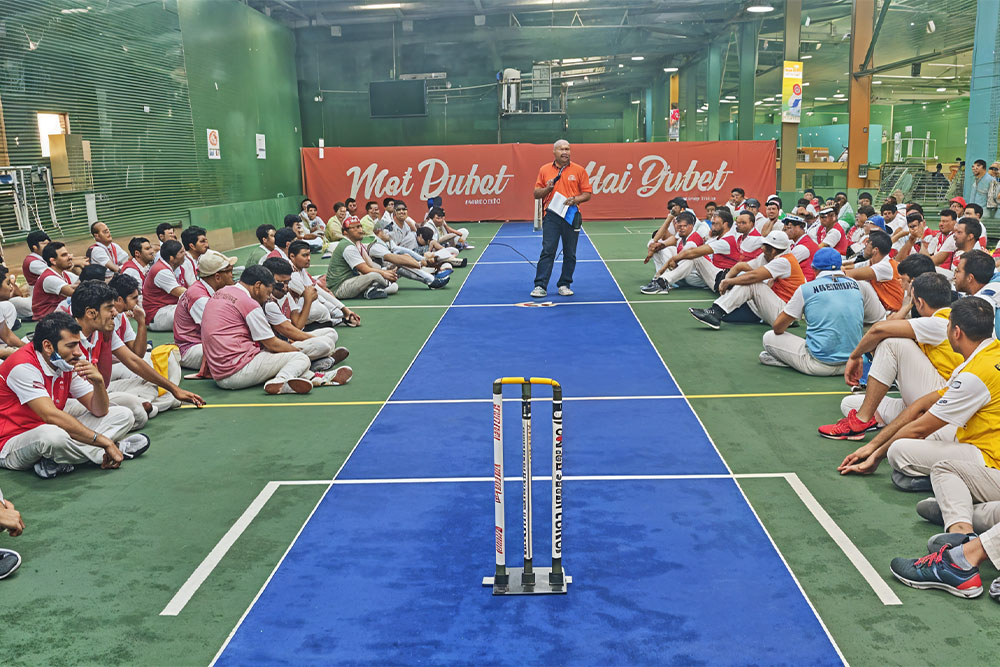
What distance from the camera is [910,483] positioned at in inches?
223

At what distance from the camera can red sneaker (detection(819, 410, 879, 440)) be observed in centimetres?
678

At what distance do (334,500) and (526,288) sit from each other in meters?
9.27

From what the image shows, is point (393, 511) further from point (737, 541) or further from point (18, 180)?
point (18, 180)

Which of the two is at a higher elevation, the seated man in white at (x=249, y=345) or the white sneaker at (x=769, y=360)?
the seated man in white at (x=249, y=345)

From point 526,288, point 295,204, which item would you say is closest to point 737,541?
point 526,288

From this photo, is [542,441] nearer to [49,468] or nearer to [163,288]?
[49,468]

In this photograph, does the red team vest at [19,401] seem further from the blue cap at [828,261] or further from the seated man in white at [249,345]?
the blue cap at [828,261]

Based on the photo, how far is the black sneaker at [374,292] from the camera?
14148 mm

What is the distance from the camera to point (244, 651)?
4031mm

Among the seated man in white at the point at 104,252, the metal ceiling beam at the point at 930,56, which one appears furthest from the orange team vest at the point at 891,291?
the metal ceiling beam at the point at 930,56

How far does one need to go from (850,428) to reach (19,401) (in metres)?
6.38

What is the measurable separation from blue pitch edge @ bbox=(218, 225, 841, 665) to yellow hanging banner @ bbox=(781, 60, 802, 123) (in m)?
23.5

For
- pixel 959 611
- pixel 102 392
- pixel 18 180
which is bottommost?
pixel 959 611

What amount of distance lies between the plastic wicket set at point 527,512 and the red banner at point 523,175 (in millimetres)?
23269
